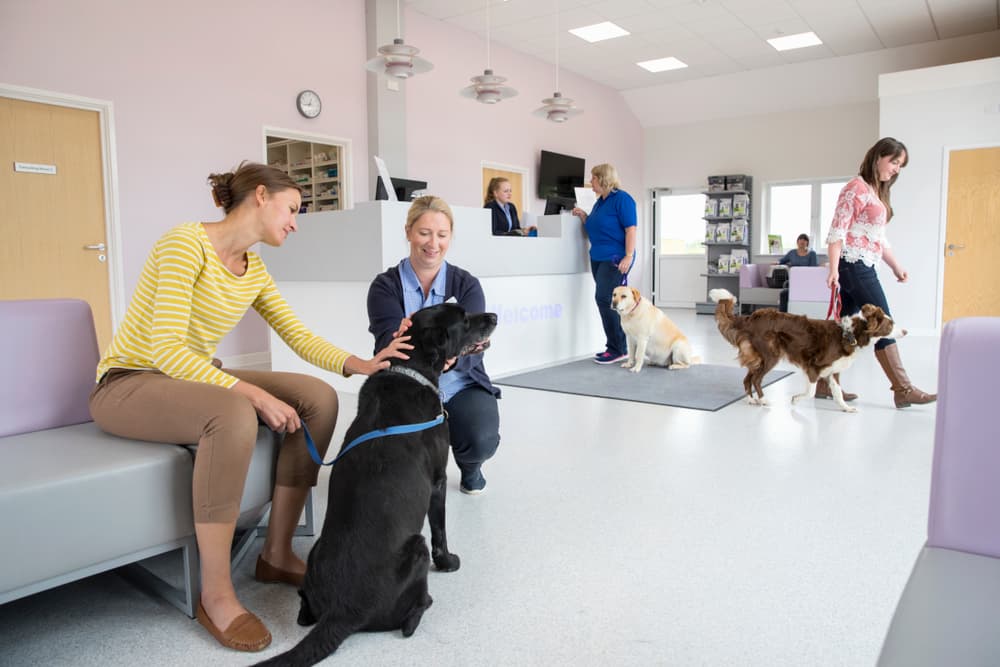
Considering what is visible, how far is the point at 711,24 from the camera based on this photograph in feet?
24.0

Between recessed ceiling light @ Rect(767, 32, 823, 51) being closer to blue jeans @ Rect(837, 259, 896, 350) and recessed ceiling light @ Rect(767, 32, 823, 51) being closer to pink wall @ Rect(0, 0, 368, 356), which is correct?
pink wall @ Rect(0, 0, 368, 356)

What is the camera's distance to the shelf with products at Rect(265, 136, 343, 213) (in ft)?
22.3

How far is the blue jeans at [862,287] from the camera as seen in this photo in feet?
11.6

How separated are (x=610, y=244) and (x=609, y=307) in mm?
488

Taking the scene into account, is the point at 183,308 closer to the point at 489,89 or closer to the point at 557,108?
the point at 489,89

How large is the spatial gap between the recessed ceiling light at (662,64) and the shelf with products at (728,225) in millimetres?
1846

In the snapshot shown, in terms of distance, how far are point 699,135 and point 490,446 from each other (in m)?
9.40

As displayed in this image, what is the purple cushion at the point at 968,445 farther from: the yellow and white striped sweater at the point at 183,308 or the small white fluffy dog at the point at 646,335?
the small white fluffy dog at the point at 646,335

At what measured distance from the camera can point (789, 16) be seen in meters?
7.04

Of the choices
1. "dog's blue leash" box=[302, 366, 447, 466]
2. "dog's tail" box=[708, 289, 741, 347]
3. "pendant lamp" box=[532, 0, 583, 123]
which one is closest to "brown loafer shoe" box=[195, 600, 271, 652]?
"dog's blue leash" box=[302, 366, 447, 466]

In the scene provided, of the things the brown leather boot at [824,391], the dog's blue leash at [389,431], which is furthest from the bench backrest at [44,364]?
the brown leather boot at [824,391]

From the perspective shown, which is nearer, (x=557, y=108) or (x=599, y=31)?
(x=557, y=108)

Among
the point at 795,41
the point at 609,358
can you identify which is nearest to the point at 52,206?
the point at 609,358

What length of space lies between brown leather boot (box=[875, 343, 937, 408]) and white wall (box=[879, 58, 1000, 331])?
4.13m
